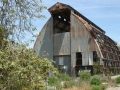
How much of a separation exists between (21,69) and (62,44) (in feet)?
78.7

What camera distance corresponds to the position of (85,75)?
19.7 meters

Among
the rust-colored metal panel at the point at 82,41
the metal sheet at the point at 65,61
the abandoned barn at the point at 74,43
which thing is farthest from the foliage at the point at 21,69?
the metal sheet at the point at 65,61

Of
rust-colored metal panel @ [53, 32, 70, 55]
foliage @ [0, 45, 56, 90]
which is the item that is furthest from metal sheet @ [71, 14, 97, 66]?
foliage @ [0, 45, 56, 90]

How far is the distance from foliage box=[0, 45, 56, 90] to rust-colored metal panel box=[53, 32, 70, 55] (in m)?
22.6

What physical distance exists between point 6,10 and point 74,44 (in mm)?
20926

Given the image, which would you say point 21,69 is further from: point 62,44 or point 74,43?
point 62,44

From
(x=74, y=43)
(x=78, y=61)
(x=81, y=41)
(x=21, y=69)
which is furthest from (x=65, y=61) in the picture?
(x=21, y=69)

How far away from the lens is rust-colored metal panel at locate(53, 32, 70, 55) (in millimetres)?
28145

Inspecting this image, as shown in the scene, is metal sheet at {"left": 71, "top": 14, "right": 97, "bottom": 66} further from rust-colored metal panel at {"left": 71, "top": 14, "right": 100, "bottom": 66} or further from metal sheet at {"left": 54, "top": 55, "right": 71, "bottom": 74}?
metal sheet at {"left": 54, "top": 55, "right": 71, "bottom": 74}

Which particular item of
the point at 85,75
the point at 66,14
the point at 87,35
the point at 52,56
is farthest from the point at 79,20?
the point at 85,75

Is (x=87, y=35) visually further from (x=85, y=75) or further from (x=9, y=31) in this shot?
(x=9, y=31)

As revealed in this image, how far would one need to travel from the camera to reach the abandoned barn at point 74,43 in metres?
26.0

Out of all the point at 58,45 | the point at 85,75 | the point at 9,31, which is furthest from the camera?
the point at 58,45

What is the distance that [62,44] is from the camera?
2853cm
